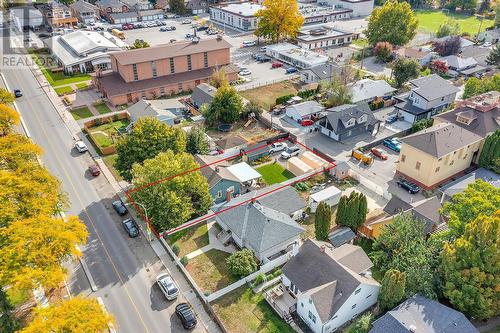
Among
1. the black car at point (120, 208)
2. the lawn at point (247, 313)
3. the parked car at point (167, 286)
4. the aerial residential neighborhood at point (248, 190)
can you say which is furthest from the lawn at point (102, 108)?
the lawn at point (247, 313)

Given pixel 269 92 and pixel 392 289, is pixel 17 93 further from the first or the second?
pixel 392 289

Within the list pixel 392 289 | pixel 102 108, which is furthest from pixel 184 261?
pixel 102 108

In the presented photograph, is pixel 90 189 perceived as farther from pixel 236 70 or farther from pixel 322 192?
pixel 236 70

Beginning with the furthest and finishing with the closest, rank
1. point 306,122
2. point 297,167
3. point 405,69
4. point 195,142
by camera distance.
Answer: point 405,69
point 306,122
point 195,142
point 297,167

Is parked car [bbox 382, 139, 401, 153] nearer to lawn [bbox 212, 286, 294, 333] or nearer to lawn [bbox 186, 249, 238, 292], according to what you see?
lawn [bbox 186, 249, 238, 292]

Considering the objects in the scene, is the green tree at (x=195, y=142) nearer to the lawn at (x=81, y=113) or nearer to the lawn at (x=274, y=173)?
the lawn at (x=274, y=173)
